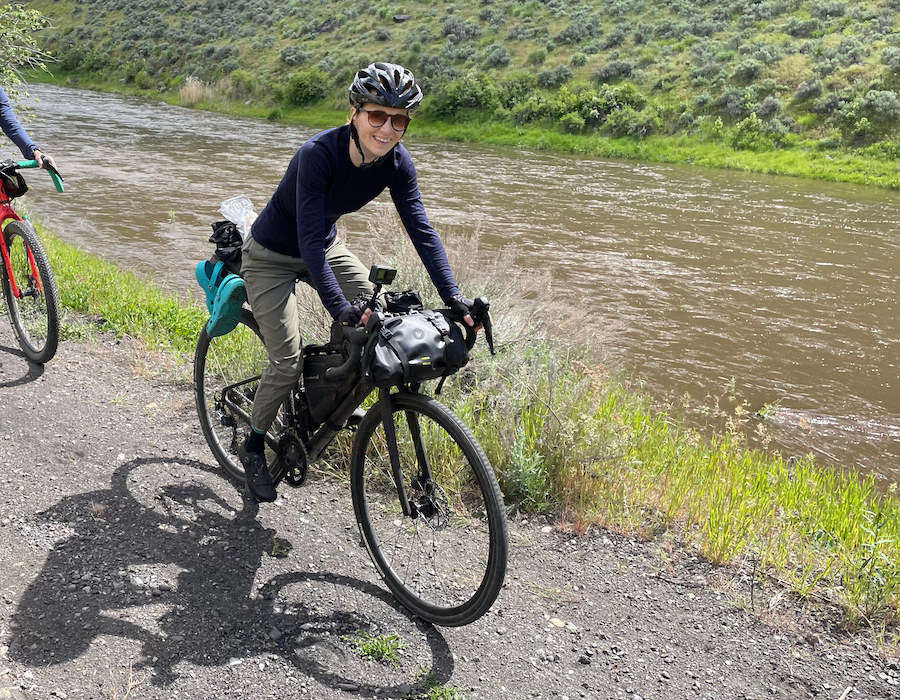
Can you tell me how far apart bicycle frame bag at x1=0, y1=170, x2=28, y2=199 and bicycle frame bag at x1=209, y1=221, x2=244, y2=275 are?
274 cm

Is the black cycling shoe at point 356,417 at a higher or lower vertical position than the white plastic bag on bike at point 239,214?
lower

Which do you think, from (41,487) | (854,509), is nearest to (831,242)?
(854,509)

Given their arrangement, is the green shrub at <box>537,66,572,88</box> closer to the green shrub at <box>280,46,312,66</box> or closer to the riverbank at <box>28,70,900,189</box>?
the riverbank at <box>28,70,900,189</box>

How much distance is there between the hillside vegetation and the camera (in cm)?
2880

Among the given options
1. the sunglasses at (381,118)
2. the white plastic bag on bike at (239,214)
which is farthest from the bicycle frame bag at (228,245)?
the sunglasses at (381,118)

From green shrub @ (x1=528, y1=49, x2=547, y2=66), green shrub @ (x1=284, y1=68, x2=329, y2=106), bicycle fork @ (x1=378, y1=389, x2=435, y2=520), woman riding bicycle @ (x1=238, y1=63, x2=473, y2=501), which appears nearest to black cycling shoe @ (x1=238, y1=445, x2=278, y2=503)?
woman riding bicycle @ (x1=238, y1=63, x2=473, y2=501)

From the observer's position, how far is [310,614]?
341cm

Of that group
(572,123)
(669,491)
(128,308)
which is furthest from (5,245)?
(572,123)

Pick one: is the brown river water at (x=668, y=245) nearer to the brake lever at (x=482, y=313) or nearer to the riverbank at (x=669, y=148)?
the riverbank at (x=669, y=148)

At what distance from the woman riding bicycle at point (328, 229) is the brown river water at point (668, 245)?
13.0 feet

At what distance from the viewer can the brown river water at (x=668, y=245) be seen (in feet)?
27.9

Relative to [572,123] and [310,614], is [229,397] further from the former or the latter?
[572,123]

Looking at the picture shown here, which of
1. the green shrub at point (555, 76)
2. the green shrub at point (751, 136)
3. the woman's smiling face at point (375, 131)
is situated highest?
the green shrub at point (555, 76)

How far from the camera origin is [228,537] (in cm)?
397
